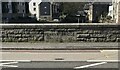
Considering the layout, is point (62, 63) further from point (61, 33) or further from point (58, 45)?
point (61, 33)

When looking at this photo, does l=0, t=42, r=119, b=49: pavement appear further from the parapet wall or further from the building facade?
the building facade

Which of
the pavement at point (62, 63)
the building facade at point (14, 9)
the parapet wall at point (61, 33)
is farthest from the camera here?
the building facade at point (14, 9)

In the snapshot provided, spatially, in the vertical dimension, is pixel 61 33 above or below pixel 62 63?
above

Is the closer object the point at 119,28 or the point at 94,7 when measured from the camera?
the point at 119,28

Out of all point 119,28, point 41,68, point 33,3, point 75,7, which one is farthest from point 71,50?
point 33,3

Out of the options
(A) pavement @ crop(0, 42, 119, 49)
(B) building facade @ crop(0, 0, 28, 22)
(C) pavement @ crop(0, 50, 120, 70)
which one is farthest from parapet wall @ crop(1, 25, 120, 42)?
(B) building facade @ crop(0, 0, 28, 22)

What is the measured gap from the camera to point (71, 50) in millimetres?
14852

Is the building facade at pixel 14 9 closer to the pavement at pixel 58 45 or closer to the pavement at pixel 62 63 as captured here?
the pavement at pixel 58 45

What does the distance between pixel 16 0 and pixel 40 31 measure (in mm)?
78592

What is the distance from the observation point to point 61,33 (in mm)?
16609

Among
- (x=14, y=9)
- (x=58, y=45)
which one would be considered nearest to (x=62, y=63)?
(x=58, y=45)

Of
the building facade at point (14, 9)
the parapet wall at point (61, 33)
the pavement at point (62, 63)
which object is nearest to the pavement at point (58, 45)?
the parapet wall at point (61, 33)

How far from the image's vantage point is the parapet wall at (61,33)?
53.7 feet

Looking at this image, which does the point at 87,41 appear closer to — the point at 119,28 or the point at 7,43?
the point at 119,28
